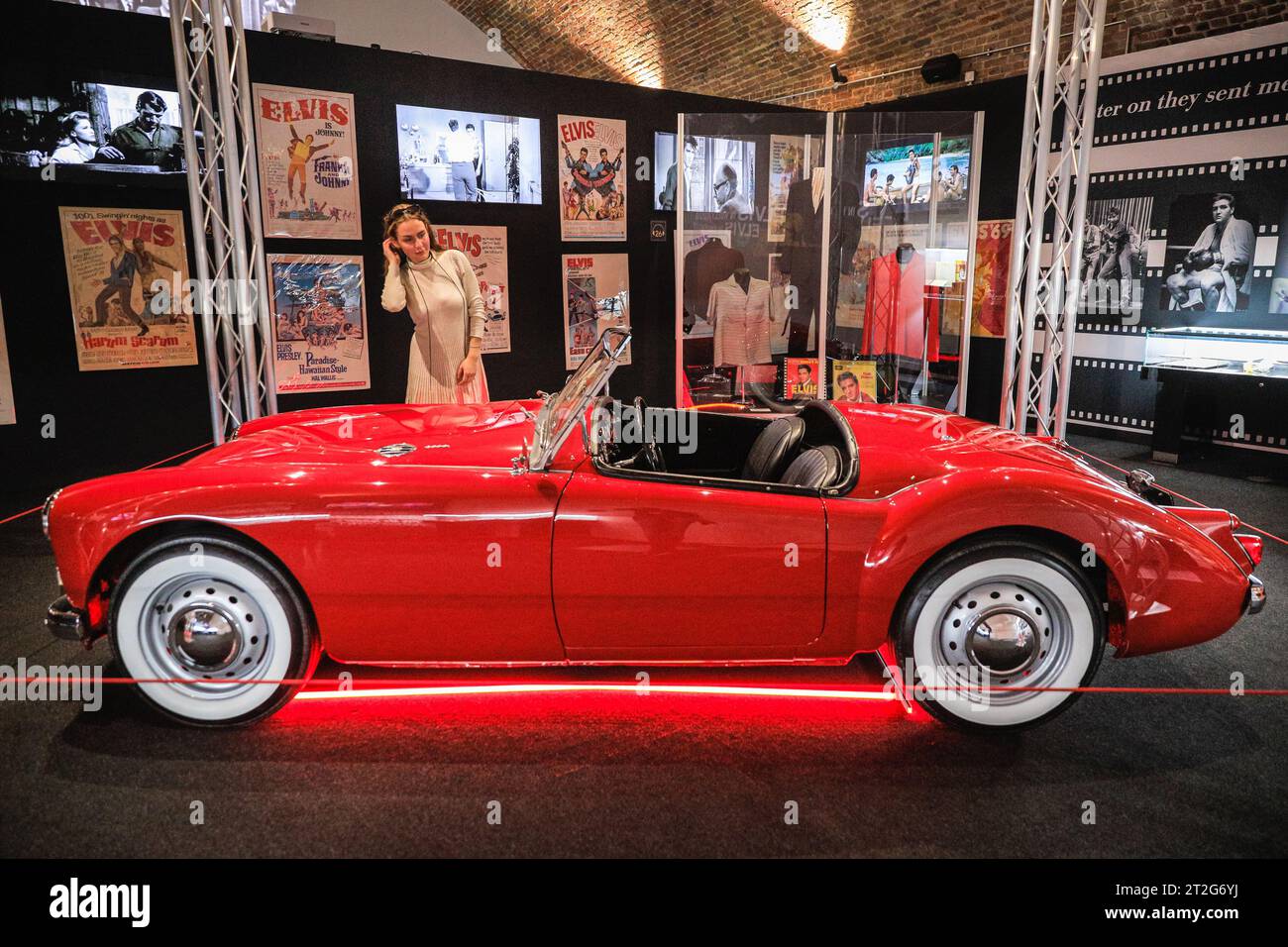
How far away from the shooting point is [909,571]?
2.46m

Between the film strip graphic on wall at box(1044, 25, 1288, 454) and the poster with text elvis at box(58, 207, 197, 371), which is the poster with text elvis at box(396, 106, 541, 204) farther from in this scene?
the film strip graphic on wall at box(1044, 25, 1288, 454)

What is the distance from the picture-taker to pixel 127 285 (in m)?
5.64

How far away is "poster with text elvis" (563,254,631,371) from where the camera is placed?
7.43 m

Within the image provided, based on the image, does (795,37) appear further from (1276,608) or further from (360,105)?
(1276,608)

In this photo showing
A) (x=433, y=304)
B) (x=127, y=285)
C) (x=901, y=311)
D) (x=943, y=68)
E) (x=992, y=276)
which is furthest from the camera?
(x=943, y=68)

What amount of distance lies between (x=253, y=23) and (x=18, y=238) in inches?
192


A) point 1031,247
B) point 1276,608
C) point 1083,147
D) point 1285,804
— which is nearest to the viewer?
point 1285,804

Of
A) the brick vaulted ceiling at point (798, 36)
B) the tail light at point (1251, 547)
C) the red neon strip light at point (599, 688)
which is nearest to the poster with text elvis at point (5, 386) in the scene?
the red neon strip light at point (599, 688)

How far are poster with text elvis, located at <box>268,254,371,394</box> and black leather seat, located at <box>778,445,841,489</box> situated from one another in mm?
4601

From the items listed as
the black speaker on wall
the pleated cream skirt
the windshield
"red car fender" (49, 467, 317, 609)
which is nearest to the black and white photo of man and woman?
the pleated cream skirt

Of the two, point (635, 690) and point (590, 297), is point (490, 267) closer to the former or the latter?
point (590, 297)

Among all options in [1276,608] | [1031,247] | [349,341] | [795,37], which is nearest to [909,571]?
[1276,608]

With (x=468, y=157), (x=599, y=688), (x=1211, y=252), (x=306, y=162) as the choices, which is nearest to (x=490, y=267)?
(x=468, y=157)

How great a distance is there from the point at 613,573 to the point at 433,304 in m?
3.00
